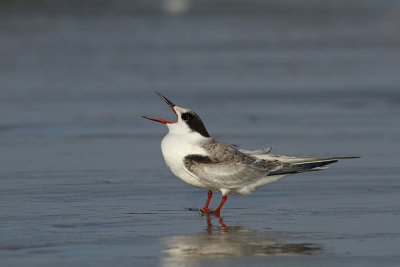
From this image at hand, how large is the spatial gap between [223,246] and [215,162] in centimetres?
135

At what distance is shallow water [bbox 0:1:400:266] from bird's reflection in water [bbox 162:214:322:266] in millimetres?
21

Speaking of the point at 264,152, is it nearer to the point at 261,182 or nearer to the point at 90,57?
the point at 261,182

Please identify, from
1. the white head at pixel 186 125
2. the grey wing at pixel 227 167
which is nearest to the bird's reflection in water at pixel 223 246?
the grey wing at pixel 227 167

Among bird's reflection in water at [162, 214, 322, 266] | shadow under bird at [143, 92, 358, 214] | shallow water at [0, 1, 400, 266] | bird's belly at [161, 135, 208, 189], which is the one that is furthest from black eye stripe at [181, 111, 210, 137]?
bird's reflection in water at [162, 214, 322, 266]

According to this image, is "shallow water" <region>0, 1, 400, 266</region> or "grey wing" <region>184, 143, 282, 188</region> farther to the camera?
"grey wing" <region>184, 143, 282, 188</region>

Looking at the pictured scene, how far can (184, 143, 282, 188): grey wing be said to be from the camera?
24.7 ft

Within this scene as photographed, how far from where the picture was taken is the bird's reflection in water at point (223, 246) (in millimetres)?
6078

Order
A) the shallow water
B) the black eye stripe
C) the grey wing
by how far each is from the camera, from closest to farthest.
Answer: the shallow water < the grey wing < the black eye stripe

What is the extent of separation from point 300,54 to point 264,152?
1230 centimetres

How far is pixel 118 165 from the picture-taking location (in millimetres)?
9516

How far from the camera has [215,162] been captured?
7.66 m

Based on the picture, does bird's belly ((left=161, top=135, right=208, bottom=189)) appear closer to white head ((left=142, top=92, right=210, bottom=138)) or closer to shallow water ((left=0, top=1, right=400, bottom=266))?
white head ((left=142, top=92, right=210, bottom=138))

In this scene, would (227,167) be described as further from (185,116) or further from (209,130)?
(209,130)

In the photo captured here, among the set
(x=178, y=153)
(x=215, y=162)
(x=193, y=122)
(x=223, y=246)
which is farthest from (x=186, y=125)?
(x=223, y=246)
